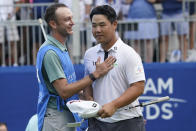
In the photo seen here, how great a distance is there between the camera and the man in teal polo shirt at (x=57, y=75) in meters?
6.02

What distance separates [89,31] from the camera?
1061cm

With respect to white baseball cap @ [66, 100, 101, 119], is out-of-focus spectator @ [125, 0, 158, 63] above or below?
above

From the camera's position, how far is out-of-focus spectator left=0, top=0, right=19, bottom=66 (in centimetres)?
1055

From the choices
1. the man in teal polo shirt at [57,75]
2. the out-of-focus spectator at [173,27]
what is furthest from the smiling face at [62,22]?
the out-of-focus spectator at [173,27]

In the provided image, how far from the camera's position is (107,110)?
227 inches

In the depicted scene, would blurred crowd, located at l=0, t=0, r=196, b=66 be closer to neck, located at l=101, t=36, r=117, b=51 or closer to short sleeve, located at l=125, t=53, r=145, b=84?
neck, located at l=101, t=36, r=117, b=51

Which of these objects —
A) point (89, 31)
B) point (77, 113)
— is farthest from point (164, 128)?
point (77, 113)

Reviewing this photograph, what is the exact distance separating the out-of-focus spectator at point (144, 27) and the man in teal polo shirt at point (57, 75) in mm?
4398

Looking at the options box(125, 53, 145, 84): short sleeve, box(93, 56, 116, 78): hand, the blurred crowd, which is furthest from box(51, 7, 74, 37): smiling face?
the blurred crowd

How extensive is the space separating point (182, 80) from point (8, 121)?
3.16 m

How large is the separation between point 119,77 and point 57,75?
2.14 ft

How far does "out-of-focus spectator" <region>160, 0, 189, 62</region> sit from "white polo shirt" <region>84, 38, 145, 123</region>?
454cm

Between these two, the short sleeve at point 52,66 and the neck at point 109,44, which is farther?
the neck at point 109,44

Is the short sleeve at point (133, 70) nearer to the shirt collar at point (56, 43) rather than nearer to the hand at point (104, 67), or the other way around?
the hand at point (104, 67)
